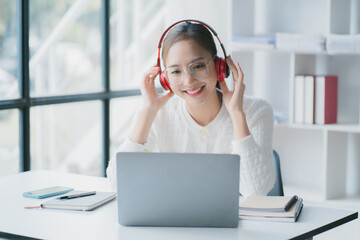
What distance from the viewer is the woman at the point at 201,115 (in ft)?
7.09

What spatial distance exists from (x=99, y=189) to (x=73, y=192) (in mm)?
138

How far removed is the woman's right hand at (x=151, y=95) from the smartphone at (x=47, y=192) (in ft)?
1.55

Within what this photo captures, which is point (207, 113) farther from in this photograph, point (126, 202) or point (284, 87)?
point (284, 87)

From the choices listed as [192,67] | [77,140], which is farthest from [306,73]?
[77,140]

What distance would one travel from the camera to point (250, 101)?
2385 mm

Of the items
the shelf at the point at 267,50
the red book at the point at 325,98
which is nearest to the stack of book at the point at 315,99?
the red book at the point at 325,98

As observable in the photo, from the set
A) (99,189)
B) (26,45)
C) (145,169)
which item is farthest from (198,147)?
(26,45)

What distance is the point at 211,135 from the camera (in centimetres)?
235

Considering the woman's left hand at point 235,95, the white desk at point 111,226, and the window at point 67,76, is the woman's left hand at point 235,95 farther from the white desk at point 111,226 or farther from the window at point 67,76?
the window at point 67,76

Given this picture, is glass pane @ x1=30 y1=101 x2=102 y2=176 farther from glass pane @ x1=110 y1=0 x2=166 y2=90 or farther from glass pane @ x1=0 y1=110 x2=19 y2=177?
glass pane @ x1=110 y1=0 x2=166 y2=90

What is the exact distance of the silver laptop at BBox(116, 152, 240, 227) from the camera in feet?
5.38

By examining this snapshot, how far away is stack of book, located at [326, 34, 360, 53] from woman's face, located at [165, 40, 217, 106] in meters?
1.22

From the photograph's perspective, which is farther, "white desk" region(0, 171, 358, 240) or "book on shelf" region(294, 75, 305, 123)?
"book on shelf" region(294, 75, 305, 123)

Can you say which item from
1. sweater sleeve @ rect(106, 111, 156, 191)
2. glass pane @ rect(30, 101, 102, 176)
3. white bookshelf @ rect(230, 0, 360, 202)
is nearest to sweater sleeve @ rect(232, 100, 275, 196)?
sweater sleeve @ rect(106, 111, 156, 191)
